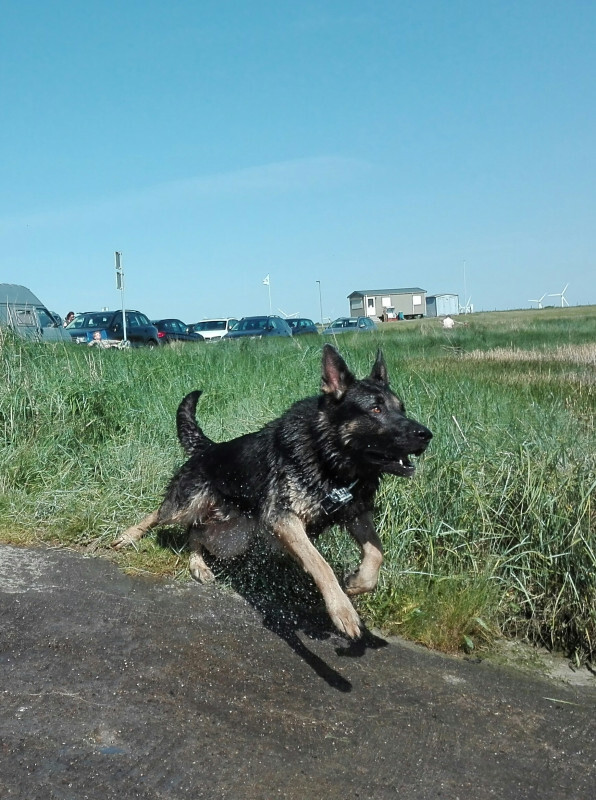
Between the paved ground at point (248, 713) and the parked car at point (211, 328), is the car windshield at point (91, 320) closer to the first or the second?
the parked car at point (211, 328)

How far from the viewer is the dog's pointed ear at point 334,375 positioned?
532 centimetres

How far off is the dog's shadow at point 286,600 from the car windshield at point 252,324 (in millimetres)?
22468

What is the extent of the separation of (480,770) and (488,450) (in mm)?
3079

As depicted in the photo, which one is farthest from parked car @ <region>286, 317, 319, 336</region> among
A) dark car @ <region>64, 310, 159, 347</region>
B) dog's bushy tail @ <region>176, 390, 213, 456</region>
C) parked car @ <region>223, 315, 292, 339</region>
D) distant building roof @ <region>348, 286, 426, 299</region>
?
distant building roof @ <region>348, 286, 426, 299</region>

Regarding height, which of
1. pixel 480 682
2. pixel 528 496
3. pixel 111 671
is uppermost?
pixel 528 496

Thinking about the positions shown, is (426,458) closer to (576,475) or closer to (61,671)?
(576,475)

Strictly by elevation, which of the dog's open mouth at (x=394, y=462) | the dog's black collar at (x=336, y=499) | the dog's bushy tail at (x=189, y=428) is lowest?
the dog's black collar at (x=336, y=499)

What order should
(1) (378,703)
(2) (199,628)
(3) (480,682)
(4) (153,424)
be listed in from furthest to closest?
(4) (153,424), (2) (199,628), (3) (480,682), (1) (378,703)

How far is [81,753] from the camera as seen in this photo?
3613mm

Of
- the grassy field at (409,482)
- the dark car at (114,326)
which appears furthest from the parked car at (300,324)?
the grassy field at (409,482)

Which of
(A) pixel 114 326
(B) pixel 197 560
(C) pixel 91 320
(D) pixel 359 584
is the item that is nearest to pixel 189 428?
(B) pixel 197 560

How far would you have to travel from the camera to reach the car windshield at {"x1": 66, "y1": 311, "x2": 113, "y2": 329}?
27.6 metres

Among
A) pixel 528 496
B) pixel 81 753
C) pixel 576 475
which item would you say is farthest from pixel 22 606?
pixel 576 475

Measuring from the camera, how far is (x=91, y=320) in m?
28.2
